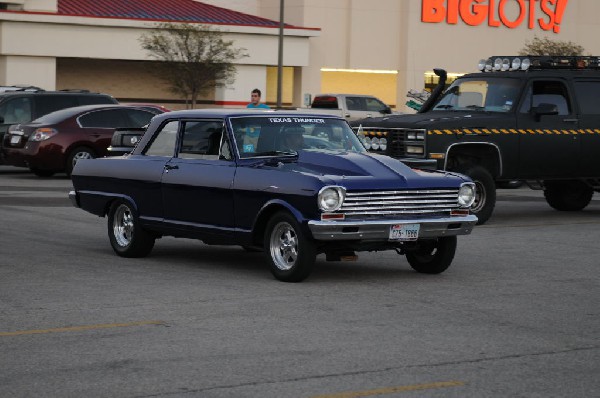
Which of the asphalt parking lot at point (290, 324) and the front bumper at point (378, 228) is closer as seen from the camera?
the asphalt parking lot at point (290, 324)

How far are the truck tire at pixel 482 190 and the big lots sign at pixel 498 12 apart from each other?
45.3 meters

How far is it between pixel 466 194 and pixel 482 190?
625cm

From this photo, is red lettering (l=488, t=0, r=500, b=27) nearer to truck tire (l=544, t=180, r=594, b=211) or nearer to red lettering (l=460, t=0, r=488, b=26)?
red lettering (l=460, t=0, r=488, b=26)

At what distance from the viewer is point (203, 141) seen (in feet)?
44.9

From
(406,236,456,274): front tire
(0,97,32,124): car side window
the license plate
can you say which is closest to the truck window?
(406,236,456,274): front tire

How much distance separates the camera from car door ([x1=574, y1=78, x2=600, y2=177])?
2025cm

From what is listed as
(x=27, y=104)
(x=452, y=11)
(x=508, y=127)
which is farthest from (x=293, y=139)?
(x=452, y=11)

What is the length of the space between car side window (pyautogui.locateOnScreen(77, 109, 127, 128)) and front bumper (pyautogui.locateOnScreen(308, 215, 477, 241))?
16254 millimetres

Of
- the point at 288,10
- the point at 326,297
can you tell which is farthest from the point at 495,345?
the point at 288,10

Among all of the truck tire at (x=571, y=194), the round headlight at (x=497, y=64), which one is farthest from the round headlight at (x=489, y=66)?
the truck tire at (x=571, y=194)

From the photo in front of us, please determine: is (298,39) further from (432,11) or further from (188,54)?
(432,11)

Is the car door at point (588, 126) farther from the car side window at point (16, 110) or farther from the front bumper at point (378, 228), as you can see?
the car side window at point (16, 110)

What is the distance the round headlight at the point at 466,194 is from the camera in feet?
42.0

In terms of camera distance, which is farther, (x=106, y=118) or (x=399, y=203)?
(x=106, y=118)
